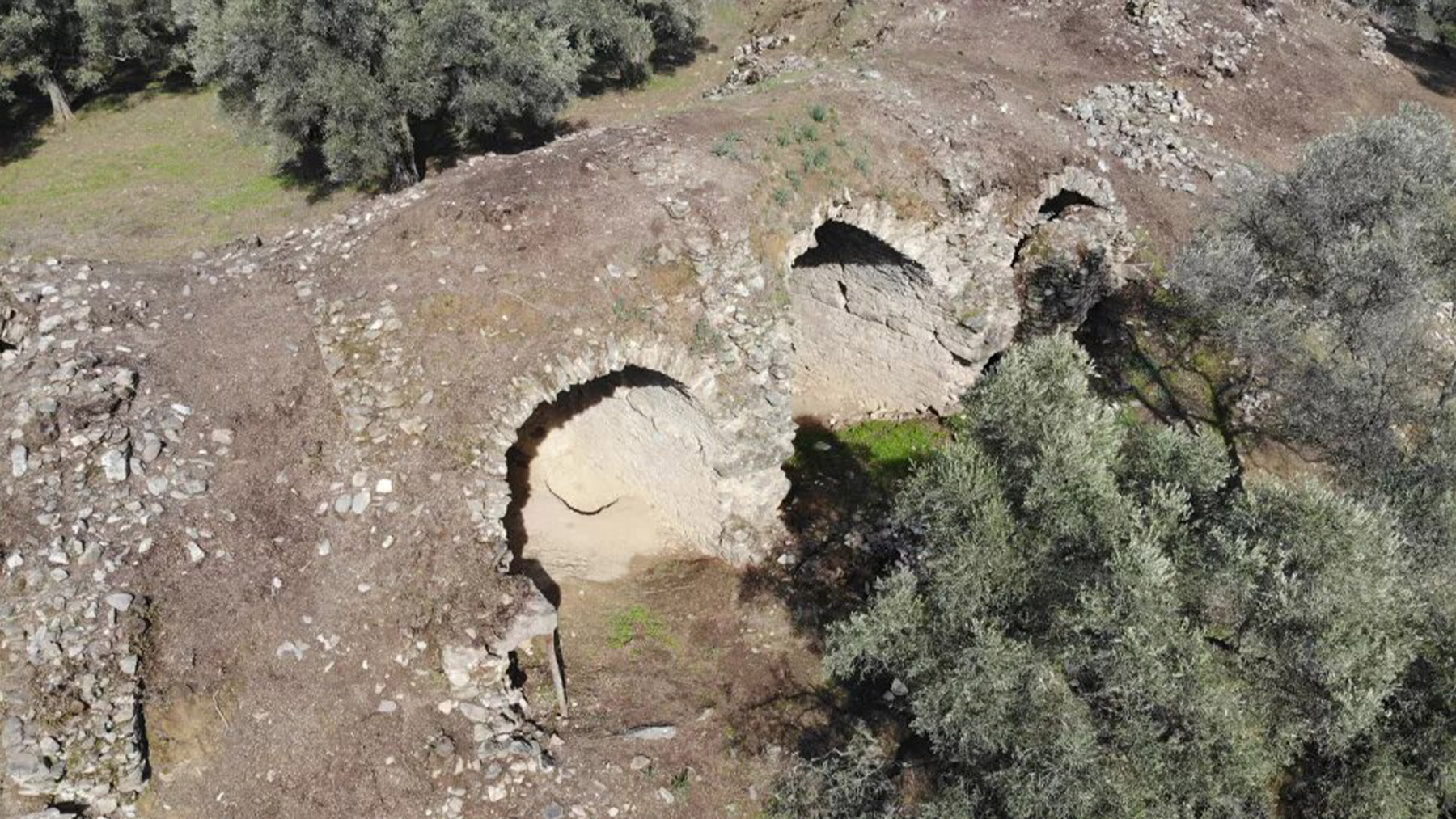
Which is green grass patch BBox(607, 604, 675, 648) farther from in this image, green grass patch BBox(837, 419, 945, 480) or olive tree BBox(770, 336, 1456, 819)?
green grass patch BBox(837, 419, 945, 480)

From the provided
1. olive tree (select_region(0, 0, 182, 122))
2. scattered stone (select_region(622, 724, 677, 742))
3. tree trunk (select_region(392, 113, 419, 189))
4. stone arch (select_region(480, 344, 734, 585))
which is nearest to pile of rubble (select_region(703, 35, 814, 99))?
tree trunk (select_region(392, 113, 419, 189))

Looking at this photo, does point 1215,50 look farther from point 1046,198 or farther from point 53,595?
point 53,595

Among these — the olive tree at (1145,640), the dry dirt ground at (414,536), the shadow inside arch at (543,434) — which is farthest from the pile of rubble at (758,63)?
the olive tree at (1145,640)

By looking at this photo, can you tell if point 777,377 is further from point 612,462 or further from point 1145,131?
point 1145,131

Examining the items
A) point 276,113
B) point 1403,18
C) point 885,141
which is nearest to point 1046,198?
point 885,141

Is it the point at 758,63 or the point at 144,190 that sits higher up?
the point at 758,63

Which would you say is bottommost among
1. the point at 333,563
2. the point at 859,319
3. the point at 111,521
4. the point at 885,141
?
the point at 859,319

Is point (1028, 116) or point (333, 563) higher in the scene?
point (1028, 116)

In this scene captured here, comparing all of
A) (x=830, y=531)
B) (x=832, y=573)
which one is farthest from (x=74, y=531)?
(x=830, y=531)
